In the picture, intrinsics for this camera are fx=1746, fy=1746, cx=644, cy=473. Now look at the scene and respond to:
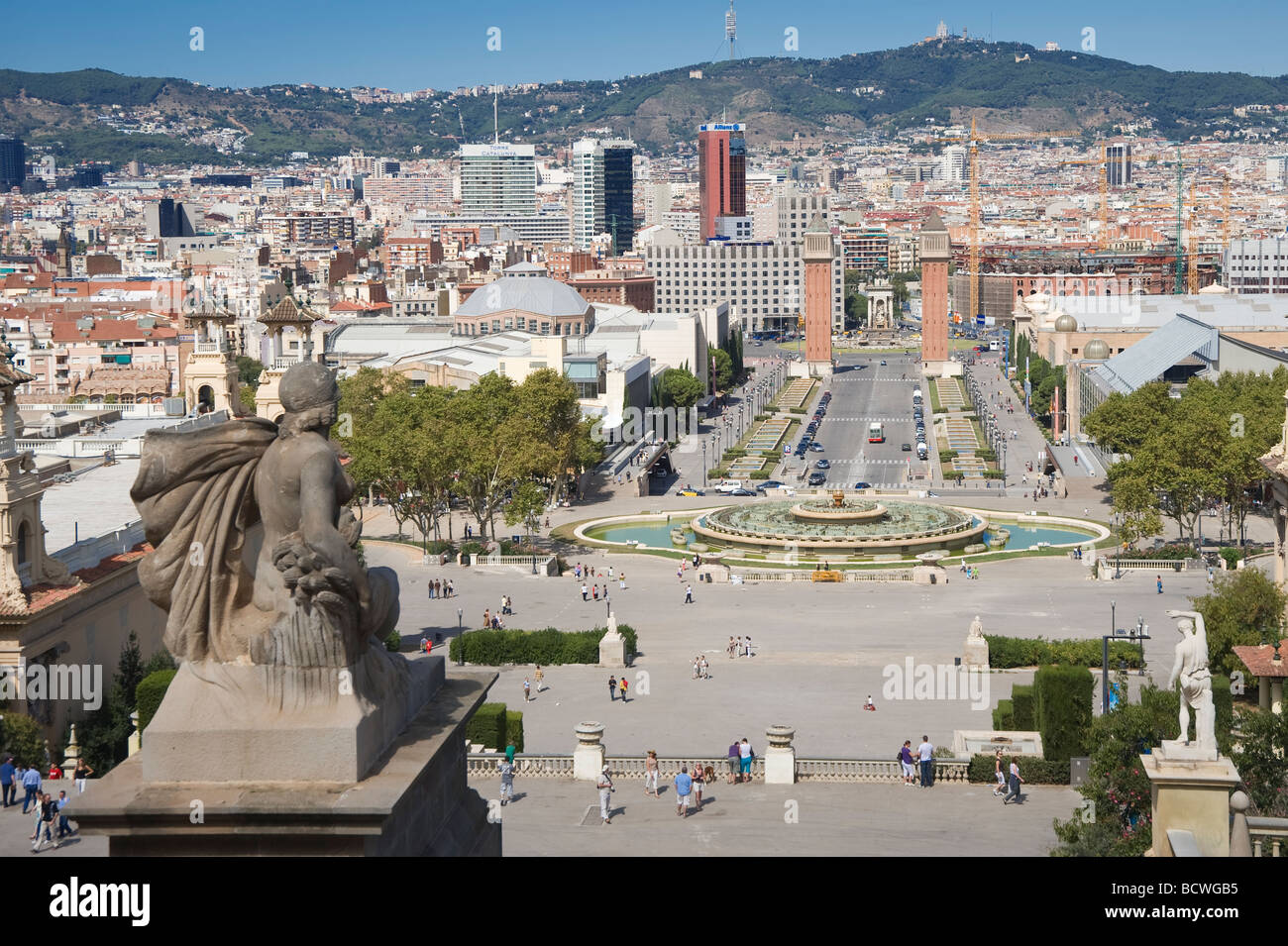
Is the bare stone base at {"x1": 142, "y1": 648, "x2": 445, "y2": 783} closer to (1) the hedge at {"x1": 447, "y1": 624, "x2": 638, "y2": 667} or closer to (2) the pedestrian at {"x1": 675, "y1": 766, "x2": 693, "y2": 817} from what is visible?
(2) the pedestrian at {"x1": 675, "y1": 766, "x2": 693, "y2": 817}

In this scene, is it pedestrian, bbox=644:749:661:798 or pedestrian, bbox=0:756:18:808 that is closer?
pedestrian, bbox=0:756:18:808

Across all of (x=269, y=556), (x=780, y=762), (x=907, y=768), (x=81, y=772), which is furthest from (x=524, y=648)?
(x=269, y=556)

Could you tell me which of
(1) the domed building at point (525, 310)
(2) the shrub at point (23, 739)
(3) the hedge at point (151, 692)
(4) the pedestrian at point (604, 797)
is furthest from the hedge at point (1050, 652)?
(1) the domed building at point (525, 310)

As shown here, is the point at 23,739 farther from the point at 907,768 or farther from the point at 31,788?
the point at 907,768

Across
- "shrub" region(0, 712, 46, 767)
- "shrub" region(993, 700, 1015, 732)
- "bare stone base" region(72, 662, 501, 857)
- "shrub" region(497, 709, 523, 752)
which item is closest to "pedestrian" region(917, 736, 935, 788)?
"shrub" region(993, 700, 1015, 732)

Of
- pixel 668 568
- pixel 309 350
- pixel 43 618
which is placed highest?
pixel 309 350

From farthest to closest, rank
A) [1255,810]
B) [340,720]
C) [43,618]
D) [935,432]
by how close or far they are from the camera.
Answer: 1. [935,432]
2. [43,618]
3. [1255,810]
4. [340,720]

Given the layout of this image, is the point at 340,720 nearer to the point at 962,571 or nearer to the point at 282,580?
the point at 282,580

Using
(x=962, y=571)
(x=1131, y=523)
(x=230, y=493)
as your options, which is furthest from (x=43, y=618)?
(x=1131, y=523)
